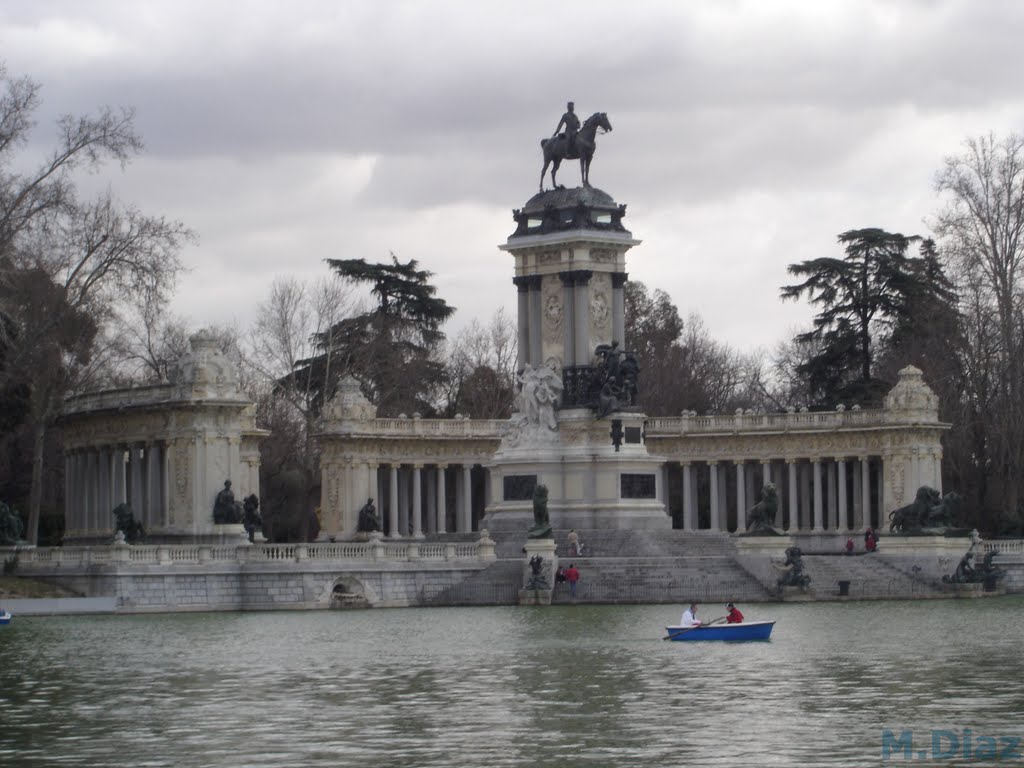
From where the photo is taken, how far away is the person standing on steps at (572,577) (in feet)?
215

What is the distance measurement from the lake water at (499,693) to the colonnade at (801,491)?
34.7 m

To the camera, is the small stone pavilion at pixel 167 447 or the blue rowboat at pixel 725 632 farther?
the small stone pavilion at pixel 167 447

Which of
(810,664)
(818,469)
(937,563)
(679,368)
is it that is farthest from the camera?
(679,368)

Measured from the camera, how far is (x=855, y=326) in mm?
105875

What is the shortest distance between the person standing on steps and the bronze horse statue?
18250 mm

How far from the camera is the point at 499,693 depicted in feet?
121

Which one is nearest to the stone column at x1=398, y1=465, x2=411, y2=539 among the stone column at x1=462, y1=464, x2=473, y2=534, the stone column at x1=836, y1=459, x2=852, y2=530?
the stone column at x1=462, y1=464, x2=473, y2=534

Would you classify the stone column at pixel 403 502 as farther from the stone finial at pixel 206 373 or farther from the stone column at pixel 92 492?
the stone finial at pixel 206 373

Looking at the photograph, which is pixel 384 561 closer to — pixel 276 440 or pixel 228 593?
pixel 228 593

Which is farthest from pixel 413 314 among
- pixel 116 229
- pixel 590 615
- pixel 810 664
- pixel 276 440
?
pixel 810 664

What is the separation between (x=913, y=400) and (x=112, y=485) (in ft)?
95.3

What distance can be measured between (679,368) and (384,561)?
175 ft

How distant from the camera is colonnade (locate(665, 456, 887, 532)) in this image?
91000 mm

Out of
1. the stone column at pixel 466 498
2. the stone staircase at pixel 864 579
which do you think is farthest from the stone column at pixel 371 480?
the stone staircase at pixel 864 579
